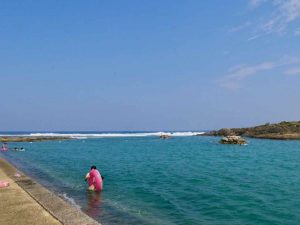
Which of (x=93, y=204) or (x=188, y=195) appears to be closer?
(x=93, y=204)

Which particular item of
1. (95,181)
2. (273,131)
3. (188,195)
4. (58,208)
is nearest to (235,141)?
(273,131)

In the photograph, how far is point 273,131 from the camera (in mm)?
122688

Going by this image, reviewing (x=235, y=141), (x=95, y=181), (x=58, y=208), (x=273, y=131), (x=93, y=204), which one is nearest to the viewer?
(x=58, y=208)

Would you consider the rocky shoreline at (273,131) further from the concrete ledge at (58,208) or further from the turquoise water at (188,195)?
the concrete ledge at (58,208)

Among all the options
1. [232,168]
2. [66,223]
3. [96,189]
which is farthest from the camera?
[232,168]

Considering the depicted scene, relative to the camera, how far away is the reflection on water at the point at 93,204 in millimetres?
20359

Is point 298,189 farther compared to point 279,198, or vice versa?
point 298,189

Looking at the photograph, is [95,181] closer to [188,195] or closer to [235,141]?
[188,195]

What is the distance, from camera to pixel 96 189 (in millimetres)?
27078

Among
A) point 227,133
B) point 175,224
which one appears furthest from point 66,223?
point 227,133

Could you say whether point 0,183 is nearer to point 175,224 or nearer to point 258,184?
point 175,224

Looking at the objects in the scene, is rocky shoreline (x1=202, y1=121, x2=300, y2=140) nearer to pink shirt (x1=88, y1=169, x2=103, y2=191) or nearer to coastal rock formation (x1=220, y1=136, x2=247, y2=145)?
coastal rock formation (x1=220, y1=136, x2=247, y2=145)

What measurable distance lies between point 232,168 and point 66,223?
2732cm

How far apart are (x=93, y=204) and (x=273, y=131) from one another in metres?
108
